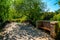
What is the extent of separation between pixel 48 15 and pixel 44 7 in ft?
4.24

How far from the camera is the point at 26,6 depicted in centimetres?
1772

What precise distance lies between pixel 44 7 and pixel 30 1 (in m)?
2.11

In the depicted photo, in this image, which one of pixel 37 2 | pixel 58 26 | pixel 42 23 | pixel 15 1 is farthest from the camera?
pixel 15 1

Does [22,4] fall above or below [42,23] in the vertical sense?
above

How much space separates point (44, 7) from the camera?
1794 centimetres

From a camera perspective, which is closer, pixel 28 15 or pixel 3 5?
pixel 3 5

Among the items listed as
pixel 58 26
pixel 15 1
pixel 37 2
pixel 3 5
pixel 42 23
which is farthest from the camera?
pixel 15 1

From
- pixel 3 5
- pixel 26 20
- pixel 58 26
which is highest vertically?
pixel 3 5

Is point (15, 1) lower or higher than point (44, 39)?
higher

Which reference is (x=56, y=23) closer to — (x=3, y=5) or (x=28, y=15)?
(x=3, y=5)

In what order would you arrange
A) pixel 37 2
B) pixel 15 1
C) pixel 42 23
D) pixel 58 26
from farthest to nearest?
1. pixel 15 1
2. pixel 37 2
3. pixel 42 23
4. pixel 58 26

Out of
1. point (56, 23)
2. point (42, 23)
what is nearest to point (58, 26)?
point (56, 23)

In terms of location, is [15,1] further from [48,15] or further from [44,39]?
[44,39]

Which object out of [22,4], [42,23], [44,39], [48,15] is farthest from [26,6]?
[44,39]
